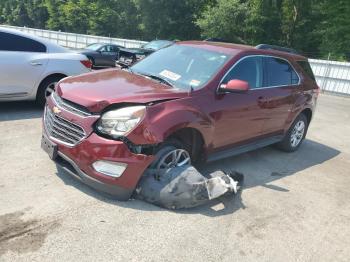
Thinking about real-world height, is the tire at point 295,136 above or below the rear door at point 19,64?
below

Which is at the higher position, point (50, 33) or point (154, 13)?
point (154, 13)

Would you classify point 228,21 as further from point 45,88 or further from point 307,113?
point 45,88

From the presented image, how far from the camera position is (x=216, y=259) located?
3.52 m

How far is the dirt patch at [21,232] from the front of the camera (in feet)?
10.8

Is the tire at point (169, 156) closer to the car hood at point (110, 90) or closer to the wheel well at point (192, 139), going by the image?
the wheel well at point (192, 139)

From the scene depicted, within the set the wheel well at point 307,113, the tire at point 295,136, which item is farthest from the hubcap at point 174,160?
the wheel well at point 307,113

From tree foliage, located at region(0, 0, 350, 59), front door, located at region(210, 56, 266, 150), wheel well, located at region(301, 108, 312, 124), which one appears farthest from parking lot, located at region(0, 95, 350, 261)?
tree foliage, located at region(0, 0, 350, 59)

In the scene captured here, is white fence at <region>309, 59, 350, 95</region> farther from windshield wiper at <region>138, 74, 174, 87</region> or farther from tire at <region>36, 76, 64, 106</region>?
windshield wiper at <region>138, 74, 174, 87</region>

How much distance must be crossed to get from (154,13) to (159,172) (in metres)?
36.0

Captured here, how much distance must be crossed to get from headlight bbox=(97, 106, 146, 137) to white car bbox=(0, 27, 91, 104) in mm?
3624

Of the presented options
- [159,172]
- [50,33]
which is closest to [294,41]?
[50,33]

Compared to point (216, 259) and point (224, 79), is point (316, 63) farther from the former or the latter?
point (216, 259)

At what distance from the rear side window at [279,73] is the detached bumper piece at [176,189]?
89.6 inches

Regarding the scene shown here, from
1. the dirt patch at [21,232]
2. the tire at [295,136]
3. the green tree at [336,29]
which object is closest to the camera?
the dirt patch at [21,232]
